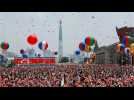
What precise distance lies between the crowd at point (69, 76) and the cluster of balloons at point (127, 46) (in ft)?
3.62

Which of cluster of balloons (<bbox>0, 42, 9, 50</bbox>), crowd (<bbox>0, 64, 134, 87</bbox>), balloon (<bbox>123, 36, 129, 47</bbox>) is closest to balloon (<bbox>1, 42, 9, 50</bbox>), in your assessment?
cluster of balloons (<bbox>0, 42, 9, 50</bbox>)

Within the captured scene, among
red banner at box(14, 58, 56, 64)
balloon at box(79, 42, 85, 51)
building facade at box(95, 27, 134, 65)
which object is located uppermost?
balloon at box(79, 42, 85, 51)

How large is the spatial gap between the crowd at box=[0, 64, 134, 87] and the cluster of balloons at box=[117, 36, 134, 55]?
43.4 inches

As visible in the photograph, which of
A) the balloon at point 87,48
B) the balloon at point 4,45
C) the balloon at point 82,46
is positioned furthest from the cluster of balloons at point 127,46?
the balloon at point 4,45

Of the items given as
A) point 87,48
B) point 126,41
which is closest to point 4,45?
point 87,48

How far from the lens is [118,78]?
9398 mm

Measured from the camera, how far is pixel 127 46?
11.5 metres

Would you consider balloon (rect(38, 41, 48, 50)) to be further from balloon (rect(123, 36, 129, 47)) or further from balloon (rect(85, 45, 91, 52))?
balloon (rect(123, 36, 129, 47))

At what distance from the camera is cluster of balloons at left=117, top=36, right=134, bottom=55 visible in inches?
440

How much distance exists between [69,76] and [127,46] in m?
2.64
